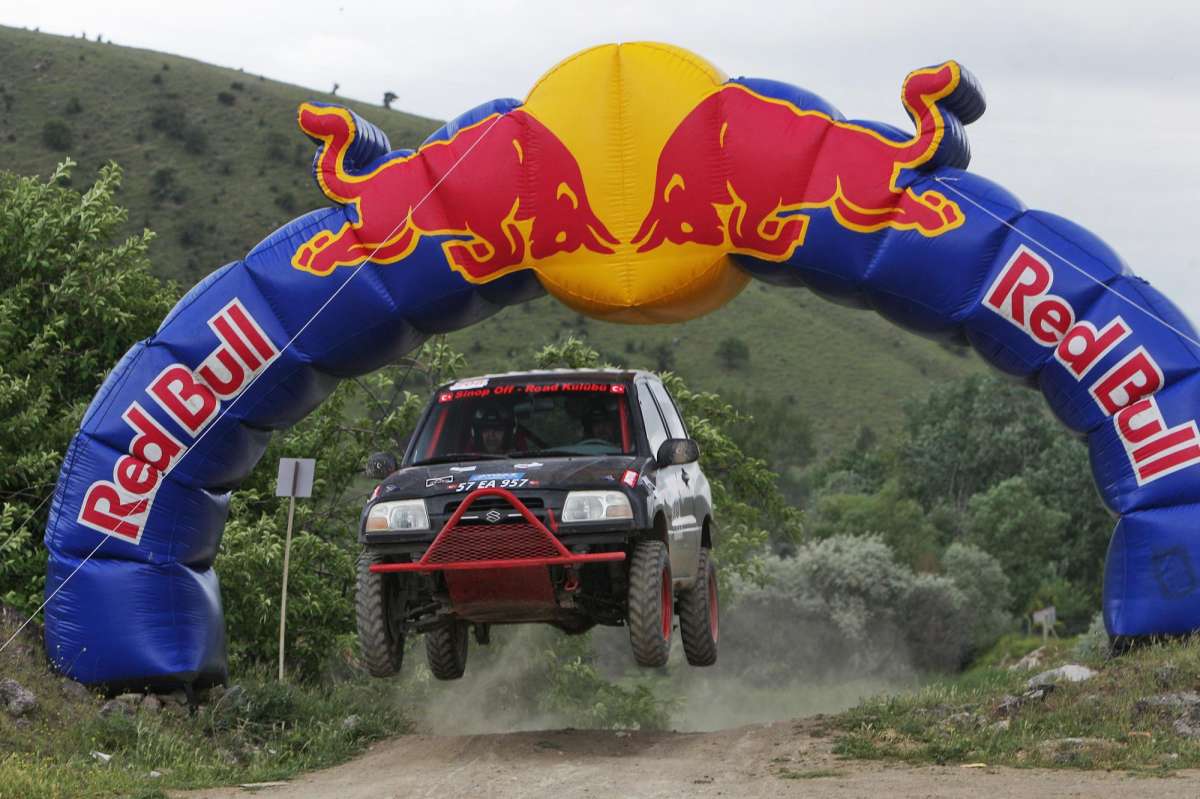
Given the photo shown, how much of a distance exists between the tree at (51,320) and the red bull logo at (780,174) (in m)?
7.40

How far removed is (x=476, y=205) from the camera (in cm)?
1377

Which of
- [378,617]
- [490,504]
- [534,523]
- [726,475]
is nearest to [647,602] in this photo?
[534,523]

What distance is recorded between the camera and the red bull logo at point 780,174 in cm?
1332

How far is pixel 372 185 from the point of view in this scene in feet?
46.3

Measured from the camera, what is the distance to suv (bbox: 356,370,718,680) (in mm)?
11195

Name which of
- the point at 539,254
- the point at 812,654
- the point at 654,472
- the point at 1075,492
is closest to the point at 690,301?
the point at 539,254

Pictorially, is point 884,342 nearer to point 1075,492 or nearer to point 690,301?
point 1075,492

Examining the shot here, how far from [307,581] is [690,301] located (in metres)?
7.65

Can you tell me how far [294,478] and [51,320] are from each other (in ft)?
15.4

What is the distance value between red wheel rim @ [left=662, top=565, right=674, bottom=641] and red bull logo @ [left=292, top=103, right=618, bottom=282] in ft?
9.70

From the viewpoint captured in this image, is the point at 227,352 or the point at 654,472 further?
the point at 227,352

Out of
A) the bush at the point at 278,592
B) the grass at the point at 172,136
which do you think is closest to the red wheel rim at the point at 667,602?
the bush at the point at 278,592

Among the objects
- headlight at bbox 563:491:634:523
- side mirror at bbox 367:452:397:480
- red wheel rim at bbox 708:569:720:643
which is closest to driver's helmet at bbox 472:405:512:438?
side mirror at bbox 367:452:397:480

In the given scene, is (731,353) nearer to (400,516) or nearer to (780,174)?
(780,174)
